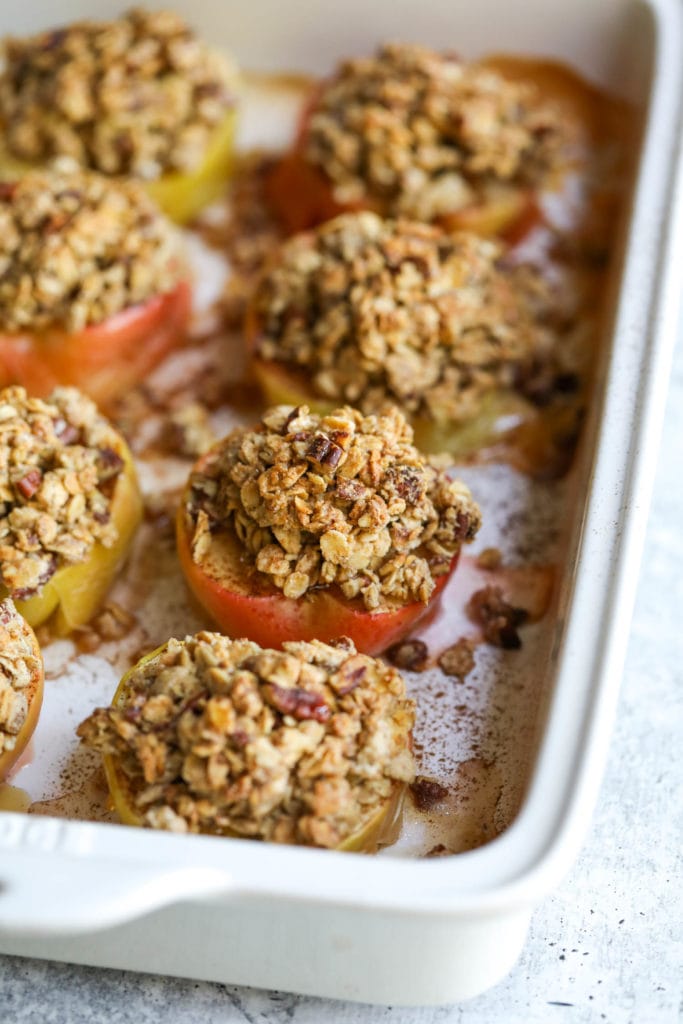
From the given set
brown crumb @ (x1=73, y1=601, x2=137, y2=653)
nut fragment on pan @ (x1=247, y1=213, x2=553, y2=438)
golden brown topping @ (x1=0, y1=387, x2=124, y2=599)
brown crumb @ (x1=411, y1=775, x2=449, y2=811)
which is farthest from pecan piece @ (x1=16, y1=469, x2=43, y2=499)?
brown crumb @ (x1=411, y1=775, x2=449, y2=811)

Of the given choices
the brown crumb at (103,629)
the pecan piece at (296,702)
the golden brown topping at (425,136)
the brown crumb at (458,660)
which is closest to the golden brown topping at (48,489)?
the brown crumb at (103,629)

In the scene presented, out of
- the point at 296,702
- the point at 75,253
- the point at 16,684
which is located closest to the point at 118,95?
the point at 75,253

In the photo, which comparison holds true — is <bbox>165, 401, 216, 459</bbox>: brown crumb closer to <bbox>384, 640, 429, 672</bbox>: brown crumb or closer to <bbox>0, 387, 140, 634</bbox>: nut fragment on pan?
<bbox>0, 387, 140, 634</bbox>: nut fragment on pan

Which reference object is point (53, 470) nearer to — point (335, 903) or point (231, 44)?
point (335, 903)

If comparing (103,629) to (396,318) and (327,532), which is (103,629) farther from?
(396,318)

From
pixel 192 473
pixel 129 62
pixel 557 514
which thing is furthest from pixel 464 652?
pixel 129 62

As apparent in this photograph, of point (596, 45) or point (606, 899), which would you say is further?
point (596, 45)
